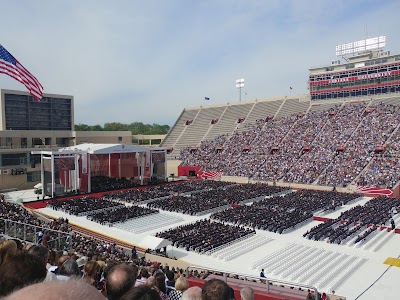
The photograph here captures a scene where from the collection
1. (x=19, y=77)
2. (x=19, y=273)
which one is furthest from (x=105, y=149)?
(x=19, y=273)

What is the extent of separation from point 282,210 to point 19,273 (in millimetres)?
28492

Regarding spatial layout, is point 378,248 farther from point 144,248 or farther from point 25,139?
point 25,139

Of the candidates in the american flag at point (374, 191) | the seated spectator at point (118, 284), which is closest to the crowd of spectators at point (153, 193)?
the american flag at point (374, 191)

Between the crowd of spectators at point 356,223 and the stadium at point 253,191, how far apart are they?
0.31 feet

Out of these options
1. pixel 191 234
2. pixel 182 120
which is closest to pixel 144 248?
pixel 191 234

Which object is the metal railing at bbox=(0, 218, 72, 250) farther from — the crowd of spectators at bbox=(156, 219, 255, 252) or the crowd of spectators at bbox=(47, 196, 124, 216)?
the crowd of spectators at bbox=(47, 196, 124, 216)

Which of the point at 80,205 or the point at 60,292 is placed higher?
the point at 60,292

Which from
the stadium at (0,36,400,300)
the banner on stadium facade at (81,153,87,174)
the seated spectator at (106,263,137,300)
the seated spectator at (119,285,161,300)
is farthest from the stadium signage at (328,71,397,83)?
the seated spectator at (119,285,161,300)

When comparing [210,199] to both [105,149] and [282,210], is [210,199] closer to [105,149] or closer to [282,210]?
[282,210]

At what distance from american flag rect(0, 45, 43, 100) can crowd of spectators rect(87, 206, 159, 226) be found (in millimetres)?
10233

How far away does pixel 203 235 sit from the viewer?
72.6ft

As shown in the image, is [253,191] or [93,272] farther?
[253,191]

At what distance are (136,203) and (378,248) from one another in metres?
21.2

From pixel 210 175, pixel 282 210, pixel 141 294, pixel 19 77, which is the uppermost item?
pixel 19 77
